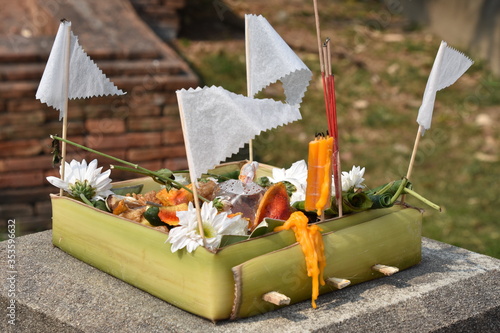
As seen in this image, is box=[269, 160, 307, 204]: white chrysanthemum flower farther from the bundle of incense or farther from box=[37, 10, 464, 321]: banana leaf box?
the bundle of incense

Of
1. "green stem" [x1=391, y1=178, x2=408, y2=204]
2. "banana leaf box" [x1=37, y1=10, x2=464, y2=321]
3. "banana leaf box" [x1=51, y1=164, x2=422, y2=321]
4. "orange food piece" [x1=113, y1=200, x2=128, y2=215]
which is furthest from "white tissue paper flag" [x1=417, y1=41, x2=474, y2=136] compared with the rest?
"orange food piece" [x1=113, y1=200, x2=128, y2=215]

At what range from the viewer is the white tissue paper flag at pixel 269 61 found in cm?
180

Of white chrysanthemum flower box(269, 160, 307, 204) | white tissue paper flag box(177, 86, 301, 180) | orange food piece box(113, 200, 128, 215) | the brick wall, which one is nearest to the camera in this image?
white tissue paper flag box(177, 86, 301, 180)

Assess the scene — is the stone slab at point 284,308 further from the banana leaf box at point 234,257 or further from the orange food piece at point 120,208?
the orange food piece at point 120,208

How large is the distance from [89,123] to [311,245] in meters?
2.12

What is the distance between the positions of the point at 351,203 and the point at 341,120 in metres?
3.00

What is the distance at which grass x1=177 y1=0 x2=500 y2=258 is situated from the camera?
3863 millimetres

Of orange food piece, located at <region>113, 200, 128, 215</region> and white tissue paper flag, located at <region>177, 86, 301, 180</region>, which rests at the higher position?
white tissue paper flag, located at <region>177, 86, 301, 180</region>

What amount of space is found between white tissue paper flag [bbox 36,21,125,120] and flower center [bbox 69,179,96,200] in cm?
16

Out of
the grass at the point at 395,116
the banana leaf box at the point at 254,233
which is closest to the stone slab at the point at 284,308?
the banana leaf box at the point at 254,233

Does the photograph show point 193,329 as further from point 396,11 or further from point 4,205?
point 396,11

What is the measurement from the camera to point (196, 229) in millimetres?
1479

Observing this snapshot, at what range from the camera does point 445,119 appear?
4664 mm

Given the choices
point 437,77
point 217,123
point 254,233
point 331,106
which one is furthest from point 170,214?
point 437,77
